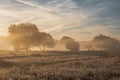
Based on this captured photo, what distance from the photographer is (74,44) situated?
559 ft

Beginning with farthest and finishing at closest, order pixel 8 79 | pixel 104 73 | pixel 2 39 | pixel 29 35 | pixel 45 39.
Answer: pixel 2 39
pixel 45 39
pixel 29 35
pixel 104 73
pixel 8 79

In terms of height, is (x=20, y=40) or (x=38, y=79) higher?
(x=20, y=40)

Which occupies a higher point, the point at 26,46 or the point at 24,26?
the point at 24,26

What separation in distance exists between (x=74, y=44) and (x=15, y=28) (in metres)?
43.4

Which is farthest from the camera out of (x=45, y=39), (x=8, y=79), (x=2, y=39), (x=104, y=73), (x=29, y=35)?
(x=2, y=39)

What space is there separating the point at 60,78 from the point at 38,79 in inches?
65.0

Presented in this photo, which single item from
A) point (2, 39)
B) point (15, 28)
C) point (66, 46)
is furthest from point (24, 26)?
point (66, 46)

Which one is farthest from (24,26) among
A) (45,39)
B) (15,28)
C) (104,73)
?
(104,73)

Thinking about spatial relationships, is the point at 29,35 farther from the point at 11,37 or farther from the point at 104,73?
the point at 104,73

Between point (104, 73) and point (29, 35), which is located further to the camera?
point (29, 35)

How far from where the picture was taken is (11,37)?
140 metres

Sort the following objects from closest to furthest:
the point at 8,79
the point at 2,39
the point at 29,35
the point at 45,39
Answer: the point at 8,79 → the point at 29,35 → the point at 45,39 → the point at 2,39

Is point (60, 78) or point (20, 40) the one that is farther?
point (20, 40)

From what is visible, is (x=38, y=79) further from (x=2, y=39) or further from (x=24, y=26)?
(x=2, y=39)
